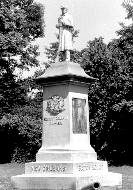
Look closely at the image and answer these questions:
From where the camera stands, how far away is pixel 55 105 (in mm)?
16422

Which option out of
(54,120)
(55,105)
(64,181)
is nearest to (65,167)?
(64,181)

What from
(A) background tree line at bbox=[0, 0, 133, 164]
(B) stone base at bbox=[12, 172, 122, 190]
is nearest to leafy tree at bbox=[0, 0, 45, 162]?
(A) background tree line at bbox=[0, 0, 133, 164]

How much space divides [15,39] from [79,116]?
18414 millimetres

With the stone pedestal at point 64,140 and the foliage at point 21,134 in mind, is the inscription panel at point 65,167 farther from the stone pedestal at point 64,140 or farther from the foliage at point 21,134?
the foliage at point 21,134

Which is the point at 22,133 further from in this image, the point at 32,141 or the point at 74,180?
the point at 74,180

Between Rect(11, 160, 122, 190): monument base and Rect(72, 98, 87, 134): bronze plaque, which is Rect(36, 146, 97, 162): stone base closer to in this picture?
Rect(11, 160, 122, 190): monument base

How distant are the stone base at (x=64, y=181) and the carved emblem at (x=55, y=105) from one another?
2497 mm

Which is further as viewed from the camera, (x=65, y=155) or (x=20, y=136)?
(x=20, y=136)

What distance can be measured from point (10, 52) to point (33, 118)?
557 centimetres

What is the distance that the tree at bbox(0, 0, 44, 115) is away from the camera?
111 feet

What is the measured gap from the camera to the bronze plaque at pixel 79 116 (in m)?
16.3

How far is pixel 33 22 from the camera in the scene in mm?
38219

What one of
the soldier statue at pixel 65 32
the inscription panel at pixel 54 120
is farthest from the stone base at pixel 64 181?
the soldier statue at pixel 65 32

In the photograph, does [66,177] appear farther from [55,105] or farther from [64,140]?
[55,105]
